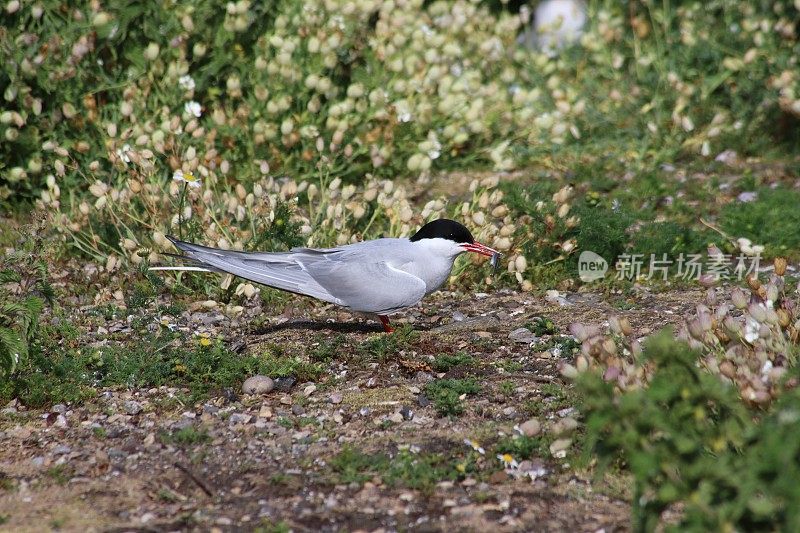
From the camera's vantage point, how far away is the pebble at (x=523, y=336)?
15.7 ft

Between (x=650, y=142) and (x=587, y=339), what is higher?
(x=650, y=142)

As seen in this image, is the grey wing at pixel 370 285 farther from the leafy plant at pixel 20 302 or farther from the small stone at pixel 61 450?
the small stone at pixel 61 450

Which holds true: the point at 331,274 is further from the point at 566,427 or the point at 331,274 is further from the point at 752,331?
the point at 752,331

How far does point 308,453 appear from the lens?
3.69 metres

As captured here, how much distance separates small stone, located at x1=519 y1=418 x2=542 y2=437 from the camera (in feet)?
12.0

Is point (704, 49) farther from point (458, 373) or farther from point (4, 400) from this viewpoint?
point (4, 400)

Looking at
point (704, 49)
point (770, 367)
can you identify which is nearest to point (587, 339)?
point (770, 367)

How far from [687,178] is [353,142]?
222cm

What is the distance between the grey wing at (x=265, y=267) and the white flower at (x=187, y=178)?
1.43 feet

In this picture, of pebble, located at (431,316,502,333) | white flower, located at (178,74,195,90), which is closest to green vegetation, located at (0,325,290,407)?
pebble, located at (431,316,502,333)

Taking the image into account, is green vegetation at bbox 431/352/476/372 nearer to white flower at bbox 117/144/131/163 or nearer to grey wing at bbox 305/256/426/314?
grey wing at bbox 305/256/426/314

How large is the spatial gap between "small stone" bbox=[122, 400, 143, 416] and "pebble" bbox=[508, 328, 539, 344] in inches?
65.4

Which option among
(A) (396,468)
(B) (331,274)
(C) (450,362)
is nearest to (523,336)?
(C) (450,362)

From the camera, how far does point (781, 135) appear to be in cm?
770
